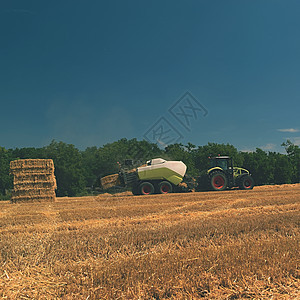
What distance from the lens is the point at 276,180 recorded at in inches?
1319

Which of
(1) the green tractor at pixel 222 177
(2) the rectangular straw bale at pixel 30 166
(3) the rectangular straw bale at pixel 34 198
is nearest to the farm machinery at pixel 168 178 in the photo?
(1) the green tractor at pixel 222 177

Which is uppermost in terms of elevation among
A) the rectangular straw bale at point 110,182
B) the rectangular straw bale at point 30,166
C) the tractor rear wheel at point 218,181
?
the rectangular straw bale at point 30,166

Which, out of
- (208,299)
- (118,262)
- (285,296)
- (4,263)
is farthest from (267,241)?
(4,263)

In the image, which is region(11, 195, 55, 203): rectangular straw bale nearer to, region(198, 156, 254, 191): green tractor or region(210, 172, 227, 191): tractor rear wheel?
region(198, 156, 254, 191): green tractor

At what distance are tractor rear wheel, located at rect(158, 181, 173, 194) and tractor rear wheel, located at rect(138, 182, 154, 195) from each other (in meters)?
0.53

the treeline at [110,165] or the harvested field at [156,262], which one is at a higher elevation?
the treeline at [110,165]

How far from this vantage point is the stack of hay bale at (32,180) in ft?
50.8

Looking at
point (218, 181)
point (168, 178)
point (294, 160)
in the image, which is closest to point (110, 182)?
point (168, 178)

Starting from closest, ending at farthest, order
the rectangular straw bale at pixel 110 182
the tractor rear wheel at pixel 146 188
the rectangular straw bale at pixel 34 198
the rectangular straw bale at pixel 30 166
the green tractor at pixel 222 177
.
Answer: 1. the rectangular straw bale at pixel 34 198
2. the rectangular straw bale at pixel 30 166
3. the tractor rear wheel at pixel 146 188
4. the rectangular straw bale at pixel 110 182
5. the green tractor at pixel 222 177

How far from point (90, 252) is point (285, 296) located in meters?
2.94

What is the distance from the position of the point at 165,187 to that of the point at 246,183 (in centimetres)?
622

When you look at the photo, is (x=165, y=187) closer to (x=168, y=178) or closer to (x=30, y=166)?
(x=168, y=178)

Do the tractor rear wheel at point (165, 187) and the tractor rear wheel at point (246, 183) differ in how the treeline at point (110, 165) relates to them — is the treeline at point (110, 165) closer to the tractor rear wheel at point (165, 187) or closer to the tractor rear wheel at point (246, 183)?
the tractor rear wheel at point (246, 183)

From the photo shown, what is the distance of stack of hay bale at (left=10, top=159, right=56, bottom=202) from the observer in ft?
50.8
